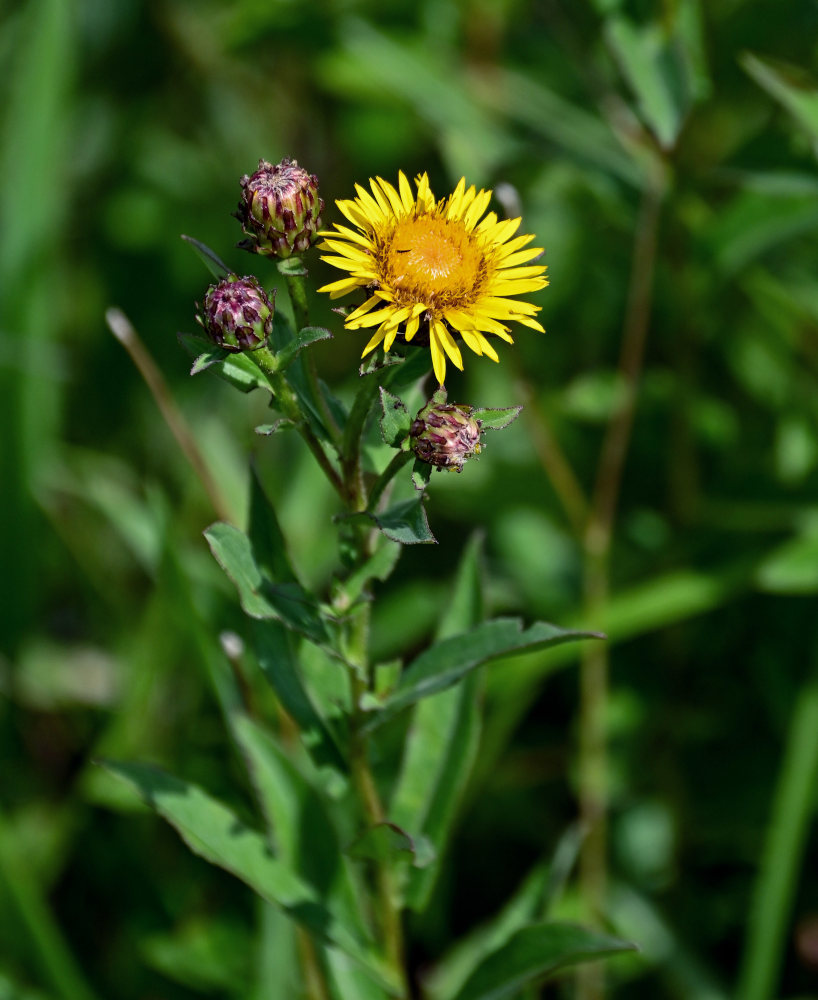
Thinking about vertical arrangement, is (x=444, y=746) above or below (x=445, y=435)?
below

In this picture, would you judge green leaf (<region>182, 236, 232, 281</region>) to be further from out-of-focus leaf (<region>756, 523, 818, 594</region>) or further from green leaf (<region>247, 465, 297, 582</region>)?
out-of-focus leaf (<region>756, 523, 818, 594</region>)

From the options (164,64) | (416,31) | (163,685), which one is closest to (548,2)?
(416,31)

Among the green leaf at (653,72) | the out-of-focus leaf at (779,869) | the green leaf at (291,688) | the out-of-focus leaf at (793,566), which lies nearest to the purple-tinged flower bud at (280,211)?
the green leaf at (291,688)

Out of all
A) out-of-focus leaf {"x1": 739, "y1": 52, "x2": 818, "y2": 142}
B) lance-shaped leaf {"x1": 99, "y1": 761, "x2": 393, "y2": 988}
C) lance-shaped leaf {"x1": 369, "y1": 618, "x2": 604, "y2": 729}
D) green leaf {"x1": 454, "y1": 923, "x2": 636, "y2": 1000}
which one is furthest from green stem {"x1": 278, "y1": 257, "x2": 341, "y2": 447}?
out-of-focus leaf {"x1": 739, "y1": 52, "x2": 818, "y2": 142}

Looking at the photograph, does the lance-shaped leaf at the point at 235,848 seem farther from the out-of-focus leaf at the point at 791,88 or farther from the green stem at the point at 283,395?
the out-of-focus leaf at the point at 791,88

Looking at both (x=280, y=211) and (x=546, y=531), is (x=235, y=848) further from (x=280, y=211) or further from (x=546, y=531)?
(x=546, y=531)

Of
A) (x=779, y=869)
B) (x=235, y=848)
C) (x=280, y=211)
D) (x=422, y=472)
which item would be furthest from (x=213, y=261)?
(x=779, y=869)

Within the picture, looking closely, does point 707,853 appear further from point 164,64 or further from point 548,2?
point 164,64

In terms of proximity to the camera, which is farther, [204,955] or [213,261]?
[204,955]
